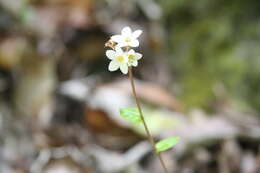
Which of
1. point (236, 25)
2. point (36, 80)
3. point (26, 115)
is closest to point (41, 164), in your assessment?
point (26, 115)

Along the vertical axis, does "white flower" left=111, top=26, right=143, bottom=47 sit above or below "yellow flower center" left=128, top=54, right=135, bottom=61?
above

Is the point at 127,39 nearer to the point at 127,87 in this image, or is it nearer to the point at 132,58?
the point at 132,58

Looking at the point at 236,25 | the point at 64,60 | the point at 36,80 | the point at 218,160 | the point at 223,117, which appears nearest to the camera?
the point at 218,160

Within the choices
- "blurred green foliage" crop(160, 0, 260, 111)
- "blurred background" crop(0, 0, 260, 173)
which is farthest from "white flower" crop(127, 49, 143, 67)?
"blurred green foliage" crop(160, 0, 260, 111)

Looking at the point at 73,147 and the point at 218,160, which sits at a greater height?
the point at 73,147

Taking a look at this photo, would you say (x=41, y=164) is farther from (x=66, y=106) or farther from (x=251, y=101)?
(x=251, y=101)

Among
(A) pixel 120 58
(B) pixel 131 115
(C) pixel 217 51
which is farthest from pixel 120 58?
(C) pixel 217 51

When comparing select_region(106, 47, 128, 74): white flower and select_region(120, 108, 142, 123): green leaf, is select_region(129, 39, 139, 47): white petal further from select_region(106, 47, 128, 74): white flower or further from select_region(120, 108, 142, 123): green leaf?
select_region(120, 108, 142, 123): green leaf

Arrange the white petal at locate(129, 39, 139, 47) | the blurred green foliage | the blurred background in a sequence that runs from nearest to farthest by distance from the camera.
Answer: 1. the white petal at locate(129, 39, 139, 47)
2. the blurred background
3. the blurred green foliage
